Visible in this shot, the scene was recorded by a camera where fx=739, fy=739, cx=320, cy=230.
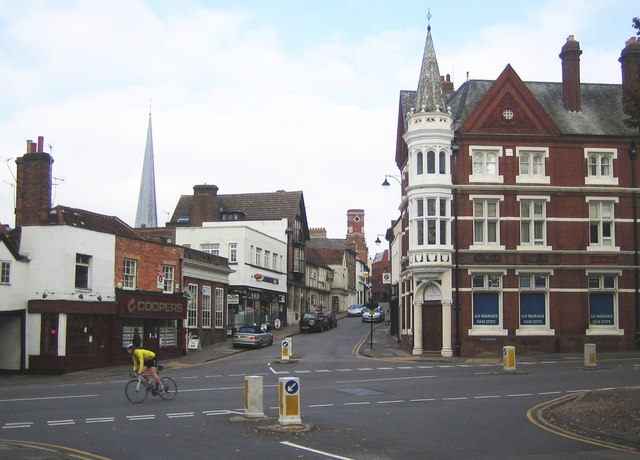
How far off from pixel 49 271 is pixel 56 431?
58.6 ft

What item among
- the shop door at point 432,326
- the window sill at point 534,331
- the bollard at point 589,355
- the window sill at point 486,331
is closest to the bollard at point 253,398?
the bollard at point 589,355

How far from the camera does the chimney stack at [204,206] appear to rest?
6394 centimetres

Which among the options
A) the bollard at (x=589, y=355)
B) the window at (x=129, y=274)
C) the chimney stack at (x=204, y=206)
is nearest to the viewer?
the bollard at (x=589, y=355)

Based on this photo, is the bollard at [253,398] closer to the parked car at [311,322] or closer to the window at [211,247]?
the window at [211,247]

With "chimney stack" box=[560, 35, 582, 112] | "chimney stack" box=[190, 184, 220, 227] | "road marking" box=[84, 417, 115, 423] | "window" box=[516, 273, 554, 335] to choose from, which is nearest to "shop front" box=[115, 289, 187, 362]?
"road marking" box=[84, 417, 115, 423]

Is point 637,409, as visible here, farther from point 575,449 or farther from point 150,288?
point 150,288

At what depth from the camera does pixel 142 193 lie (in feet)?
249

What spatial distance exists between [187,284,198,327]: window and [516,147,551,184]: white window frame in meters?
19.5

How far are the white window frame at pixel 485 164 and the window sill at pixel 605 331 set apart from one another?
9307 mm

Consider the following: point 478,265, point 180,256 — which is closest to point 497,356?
point 478,265

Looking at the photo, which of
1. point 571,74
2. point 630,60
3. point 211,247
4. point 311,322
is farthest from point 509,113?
point 211,247

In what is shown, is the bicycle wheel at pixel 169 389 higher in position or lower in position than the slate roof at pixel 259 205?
lower

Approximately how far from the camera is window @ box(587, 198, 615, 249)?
133 feet

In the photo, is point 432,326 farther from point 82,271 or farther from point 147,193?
point 147,193
